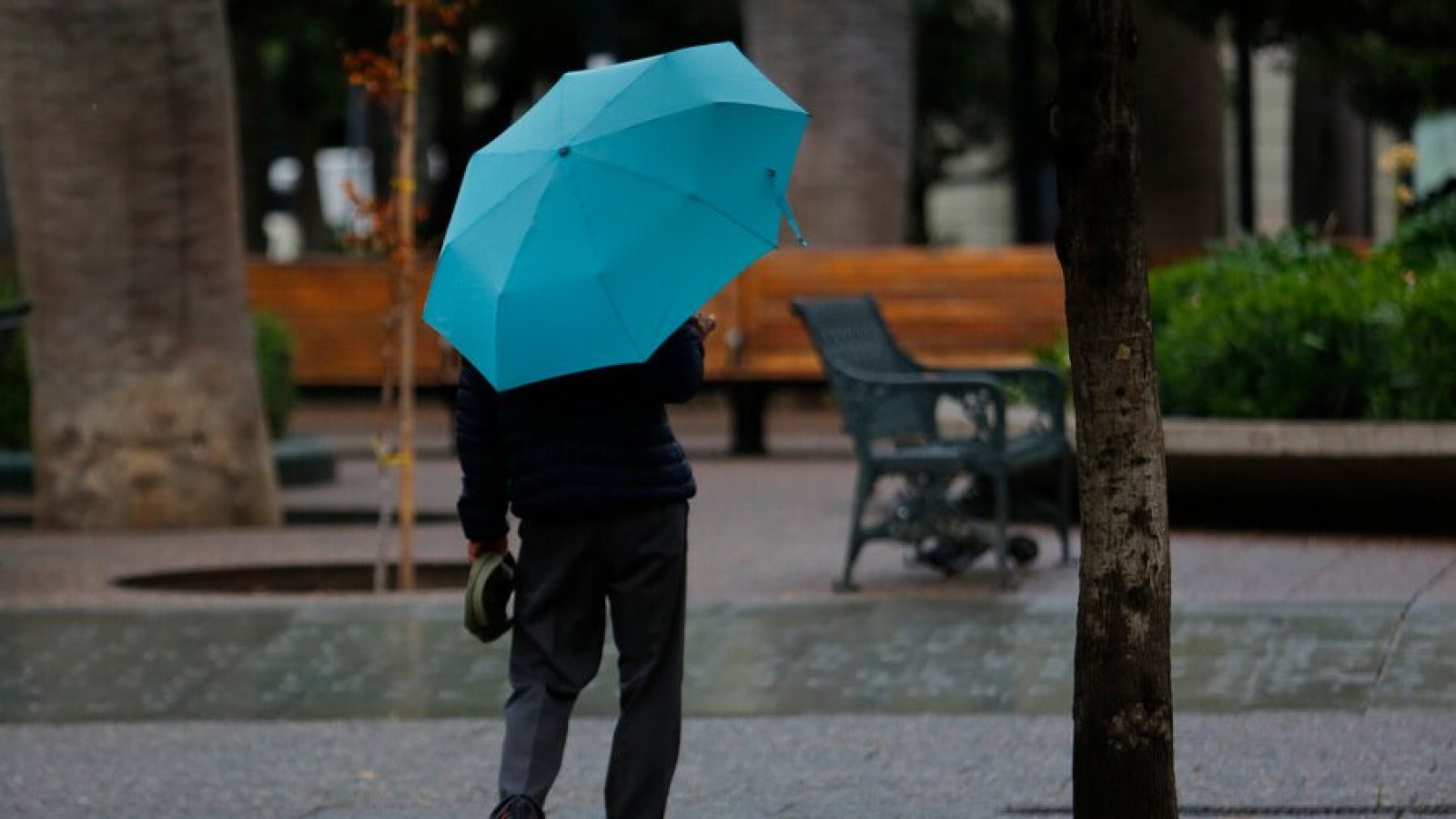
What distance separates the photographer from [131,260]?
44.2ft

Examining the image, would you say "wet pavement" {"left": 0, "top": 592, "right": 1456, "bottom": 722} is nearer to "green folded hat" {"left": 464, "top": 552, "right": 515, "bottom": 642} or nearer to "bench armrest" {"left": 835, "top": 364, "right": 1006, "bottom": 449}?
"bench armrest" {"left": 835, "top": 364, "right": 1006, "bottom": 449}

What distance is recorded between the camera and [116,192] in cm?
1339

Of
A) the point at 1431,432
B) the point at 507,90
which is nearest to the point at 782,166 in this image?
the point at 1431,432

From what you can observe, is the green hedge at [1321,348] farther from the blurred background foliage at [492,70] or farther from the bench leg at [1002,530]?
the blurred background foliage at [492,70]

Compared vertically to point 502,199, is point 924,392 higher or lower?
lower

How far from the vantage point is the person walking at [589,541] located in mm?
5789

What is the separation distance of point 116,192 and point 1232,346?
523 centimetres

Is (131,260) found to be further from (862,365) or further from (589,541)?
(589,541)

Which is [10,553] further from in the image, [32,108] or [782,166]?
[782,166]

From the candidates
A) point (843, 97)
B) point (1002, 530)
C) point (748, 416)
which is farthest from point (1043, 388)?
point (843, 97)

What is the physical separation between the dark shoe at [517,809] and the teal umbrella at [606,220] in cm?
85

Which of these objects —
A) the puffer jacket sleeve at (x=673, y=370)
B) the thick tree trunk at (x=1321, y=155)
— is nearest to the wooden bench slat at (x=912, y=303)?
the thick tree trunk at (x=1321, y=155)

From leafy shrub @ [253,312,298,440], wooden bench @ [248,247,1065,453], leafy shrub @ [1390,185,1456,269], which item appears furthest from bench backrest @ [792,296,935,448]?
wooden bench @ [248,247,1065,453]

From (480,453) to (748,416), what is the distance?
1382 centimetres
